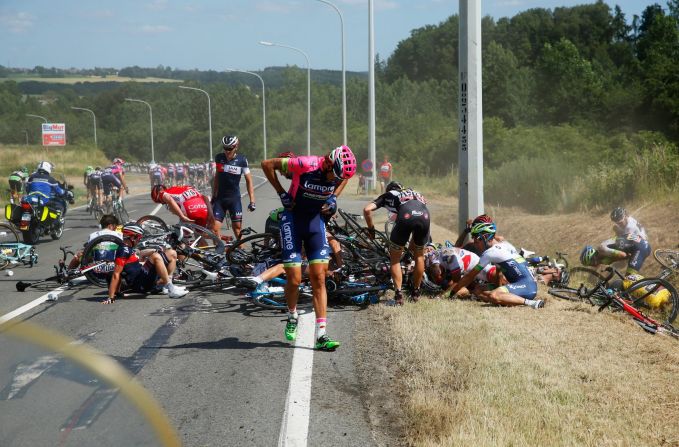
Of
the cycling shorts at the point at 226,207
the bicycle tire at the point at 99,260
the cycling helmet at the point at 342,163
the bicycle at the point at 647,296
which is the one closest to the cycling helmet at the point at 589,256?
the bicycle at the point at 647,296

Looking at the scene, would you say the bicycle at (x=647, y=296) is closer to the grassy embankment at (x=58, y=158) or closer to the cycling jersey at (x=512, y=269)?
the cycling jersey at (x=512, y=269)

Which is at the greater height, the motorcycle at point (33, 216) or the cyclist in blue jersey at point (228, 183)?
the cyclist in blue jersey at point (228, 183)

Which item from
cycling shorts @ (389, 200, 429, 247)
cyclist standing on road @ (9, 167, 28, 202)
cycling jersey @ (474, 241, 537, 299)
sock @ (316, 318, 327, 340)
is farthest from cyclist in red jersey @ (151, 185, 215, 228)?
cyclist standing on road @ (9, 167, 28, 202)

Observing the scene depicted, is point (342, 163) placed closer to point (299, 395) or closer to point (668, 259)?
point (299, 395)

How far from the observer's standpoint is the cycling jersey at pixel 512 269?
9695 mm

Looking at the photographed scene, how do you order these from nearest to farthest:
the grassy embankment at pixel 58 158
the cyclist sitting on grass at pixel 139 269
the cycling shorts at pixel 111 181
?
1. the cyclist sitting on grass at pixel 139 269
2. the cycling shorts at pixel 111 181
3. the grassy embankment at pixel 58 158

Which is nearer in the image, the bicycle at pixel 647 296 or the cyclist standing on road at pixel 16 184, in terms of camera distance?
the bicycle at pixel 647 296

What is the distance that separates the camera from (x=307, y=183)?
24.6ft

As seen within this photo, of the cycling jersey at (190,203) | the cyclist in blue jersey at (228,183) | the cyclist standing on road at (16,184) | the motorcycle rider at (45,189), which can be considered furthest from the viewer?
the cyclist standing on road at (16,184)

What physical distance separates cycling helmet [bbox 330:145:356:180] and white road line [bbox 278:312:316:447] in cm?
165

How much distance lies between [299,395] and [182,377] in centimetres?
108

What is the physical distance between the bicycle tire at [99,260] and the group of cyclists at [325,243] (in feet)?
0.97

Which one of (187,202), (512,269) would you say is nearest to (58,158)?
(187,202)

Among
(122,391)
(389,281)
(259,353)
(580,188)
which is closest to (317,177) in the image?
(259,353)
